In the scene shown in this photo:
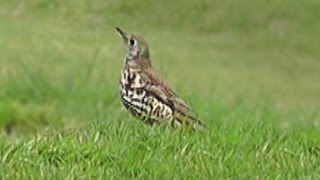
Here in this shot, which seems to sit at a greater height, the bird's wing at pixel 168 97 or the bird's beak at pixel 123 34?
the bird's beak at pixel 123 34

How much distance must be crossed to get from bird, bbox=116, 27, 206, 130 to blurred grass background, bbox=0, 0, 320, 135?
21.5 feet

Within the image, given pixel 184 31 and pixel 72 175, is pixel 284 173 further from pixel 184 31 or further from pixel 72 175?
pixel 184 31

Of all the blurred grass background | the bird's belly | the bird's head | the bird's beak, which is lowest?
the blurred grass background

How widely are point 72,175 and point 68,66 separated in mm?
13724

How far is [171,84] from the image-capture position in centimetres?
1886

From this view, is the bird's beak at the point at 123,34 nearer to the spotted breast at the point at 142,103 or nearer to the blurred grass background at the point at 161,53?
the spotted breast at the point at 142,103

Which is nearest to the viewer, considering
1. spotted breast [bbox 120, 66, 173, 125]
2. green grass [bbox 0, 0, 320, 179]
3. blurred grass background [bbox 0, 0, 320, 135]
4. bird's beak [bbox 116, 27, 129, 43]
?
green grass [bbox 0, 0, 320, 179]

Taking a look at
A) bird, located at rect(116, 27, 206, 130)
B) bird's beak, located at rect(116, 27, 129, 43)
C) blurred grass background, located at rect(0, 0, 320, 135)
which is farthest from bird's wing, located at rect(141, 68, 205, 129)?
blurred grass background, located at rect(0, 0, 320, 135)

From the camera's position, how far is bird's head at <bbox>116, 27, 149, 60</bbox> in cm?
803

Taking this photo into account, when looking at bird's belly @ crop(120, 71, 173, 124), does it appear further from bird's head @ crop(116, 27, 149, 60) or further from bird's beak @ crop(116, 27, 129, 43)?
bird's beak @ crop(116, 27, 129, 43)

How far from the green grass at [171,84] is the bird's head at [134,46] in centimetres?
53

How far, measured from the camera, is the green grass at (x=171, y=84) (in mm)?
6863

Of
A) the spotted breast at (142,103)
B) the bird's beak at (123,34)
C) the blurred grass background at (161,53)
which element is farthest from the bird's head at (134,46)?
the blurred grass background at (161,53)

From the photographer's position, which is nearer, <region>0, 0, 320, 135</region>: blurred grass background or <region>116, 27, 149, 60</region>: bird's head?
<region>116, 27, 149, 60</region>: bird's head
